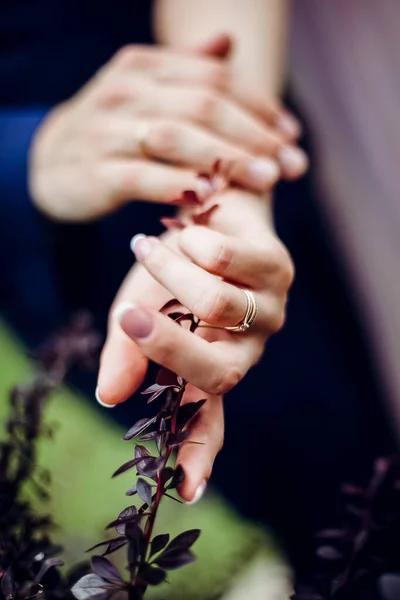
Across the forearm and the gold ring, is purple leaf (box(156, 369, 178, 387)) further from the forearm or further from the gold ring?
the forearm

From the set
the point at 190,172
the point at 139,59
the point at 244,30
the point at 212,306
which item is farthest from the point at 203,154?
the point at 244,30

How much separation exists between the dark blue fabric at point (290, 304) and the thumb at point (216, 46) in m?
0.32

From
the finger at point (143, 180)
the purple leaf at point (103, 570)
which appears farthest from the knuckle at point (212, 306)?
the finger at point (143, 180)

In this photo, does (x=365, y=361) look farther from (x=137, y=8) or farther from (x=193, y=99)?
(x=137, y=8)

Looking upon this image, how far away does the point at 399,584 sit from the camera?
1.48ft

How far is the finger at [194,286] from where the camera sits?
514 millimetres

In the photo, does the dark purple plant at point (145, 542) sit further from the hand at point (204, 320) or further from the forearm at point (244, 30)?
the forearm at point (244, 30)

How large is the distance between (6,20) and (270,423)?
1.09 metres

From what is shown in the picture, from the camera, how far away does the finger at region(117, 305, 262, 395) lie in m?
0.48

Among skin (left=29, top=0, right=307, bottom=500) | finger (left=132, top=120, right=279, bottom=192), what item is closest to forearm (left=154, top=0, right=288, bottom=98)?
skin (left=29, top=0, right=307, bottom=500)

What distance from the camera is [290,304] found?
1182mm

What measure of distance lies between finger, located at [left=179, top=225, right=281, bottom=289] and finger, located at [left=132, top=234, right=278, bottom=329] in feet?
0.05

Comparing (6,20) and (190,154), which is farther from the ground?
(6,20)

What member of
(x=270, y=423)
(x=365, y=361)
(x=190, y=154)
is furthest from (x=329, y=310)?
(x=190, y=154)
